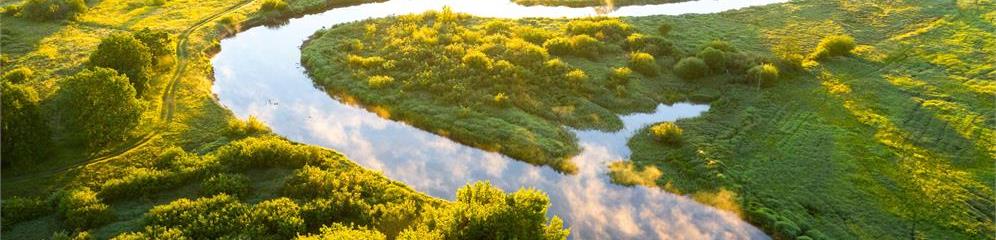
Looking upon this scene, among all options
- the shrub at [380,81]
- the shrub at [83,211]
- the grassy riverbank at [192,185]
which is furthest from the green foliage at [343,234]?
the shrub at [380,81]

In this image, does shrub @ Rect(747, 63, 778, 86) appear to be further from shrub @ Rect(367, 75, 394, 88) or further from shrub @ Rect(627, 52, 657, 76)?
shrub @ Rect(367, 75, 394, 88)

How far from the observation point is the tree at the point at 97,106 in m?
36.9

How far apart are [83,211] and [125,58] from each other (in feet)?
59.7

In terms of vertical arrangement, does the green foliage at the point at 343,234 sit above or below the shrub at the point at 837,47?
below

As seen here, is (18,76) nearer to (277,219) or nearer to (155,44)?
(155,44)

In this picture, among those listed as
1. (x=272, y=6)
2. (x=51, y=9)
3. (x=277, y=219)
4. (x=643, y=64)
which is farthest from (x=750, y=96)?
(x=51, y=9)

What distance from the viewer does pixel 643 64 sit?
52.4 metres

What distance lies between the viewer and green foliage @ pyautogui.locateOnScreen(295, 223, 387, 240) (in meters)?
27.3

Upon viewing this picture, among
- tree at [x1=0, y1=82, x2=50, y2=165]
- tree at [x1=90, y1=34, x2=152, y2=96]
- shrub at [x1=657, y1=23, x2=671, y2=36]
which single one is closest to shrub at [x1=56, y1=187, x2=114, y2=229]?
tree at [x1=0, y1=82, x2=50, y2=165]

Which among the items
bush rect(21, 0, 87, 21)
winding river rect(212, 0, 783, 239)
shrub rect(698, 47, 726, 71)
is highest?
bush rect(21, 0, 87, 21)

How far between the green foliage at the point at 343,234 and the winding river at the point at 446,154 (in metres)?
7.81

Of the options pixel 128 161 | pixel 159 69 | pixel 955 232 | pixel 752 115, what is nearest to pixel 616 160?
pixel 752 115

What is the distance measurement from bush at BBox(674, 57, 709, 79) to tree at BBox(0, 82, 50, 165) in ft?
147

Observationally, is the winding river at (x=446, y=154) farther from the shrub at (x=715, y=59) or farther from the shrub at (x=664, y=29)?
the shrub at (x=664, y=29)
